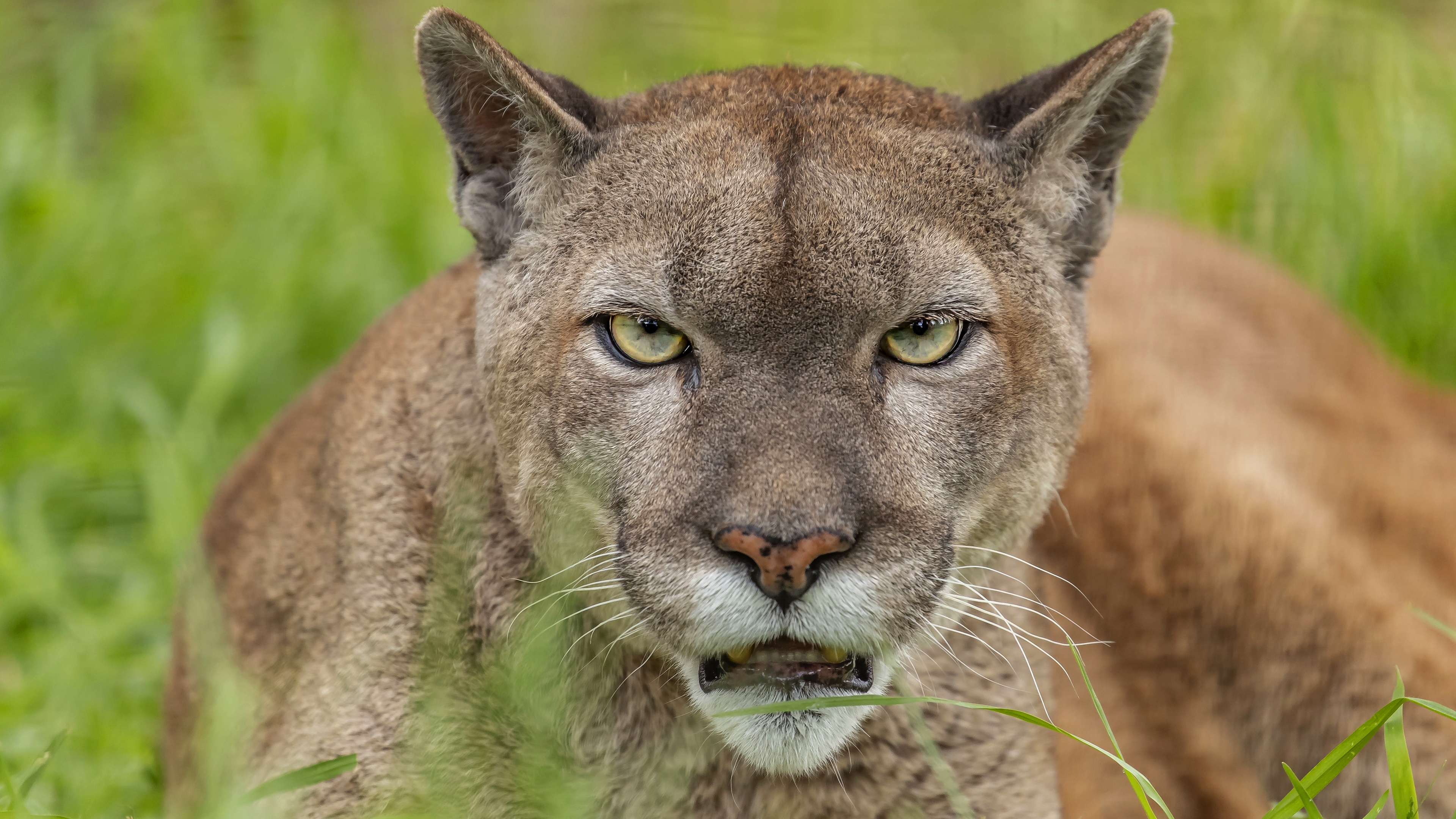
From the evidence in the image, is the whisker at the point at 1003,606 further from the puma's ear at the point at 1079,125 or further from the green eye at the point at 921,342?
the puma's ear at the point at 1079,125

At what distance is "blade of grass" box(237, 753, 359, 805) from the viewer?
275 cm

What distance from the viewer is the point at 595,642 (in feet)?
10.0

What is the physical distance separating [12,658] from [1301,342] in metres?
4.11

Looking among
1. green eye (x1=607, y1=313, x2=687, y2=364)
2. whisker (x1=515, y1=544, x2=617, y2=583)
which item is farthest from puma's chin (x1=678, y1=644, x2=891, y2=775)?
green eye (x1=607, y1=313, x2=687, y2=364)

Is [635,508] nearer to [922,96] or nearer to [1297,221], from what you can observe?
[922,96]

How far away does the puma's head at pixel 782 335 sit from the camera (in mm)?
2627

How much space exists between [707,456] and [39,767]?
1.53 m

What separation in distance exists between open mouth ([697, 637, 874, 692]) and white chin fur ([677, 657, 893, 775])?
1 cm

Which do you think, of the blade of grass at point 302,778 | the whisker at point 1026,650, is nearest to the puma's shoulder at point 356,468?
the blade of grass at point 302,778

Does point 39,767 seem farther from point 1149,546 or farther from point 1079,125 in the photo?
point 1149,546

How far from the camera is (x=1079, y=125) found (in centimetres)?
309

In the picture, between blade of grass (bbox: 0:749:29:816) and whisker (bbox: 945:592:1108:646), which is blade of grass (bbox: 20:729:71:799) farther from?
whisker (bbox: 945:592:1108:646)

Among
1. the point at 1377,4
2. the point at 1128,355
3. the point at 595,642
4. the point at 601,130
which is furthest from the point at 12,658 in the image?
the point at 1377,4

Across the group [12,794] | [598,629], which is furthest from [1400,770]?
[12,794]
